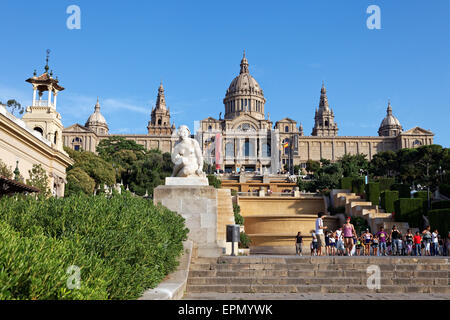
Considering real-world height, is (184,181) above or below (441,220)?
above

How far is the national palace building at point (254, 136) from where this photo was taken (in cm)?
11044

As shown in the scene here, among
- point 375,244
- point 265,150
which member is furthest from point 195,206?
point 265,150

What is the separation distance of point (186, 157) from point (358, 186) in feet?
91.8

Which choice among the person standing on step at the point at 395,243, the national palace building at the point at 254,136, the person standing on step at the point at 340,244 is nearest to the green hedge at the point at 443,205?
the person standing on step at the point at 395,243

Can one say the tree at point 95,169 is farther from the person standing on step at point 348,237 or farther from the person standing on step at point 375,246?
the person standing on step at point 348,237

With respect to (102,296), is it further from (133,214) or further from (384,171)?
(384,171)

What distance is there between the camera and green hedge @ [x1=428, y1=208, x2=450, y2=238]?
2267 cm

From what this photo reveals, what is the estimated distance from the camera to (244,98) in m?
127

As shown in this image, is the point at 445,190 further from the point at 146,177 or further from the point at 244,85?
the point at 244,85

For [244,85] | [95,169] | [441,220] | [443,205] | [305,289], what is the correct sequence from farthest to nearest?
[244,85], [95,169], [443,205], [441,220], [305,289]

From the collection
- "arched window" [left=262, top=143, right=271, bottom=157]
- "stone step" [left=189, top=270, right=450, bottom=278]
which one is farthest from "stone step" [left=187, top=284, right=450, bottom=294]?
"arched window" [left=262, top=143, right=271, bottom=157]

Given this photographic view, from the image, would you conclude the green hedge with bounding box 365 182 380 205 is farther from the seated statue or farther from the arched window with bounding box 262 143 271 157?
the arched window with bounding box 262 143 271 157

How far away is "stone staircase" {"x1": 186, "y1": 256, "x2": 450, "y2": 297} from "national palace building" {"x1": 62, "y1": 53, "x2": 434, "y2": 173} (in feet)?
Result: 295

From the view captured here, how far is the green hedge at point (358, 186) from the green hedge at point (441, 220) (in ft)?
41.5
